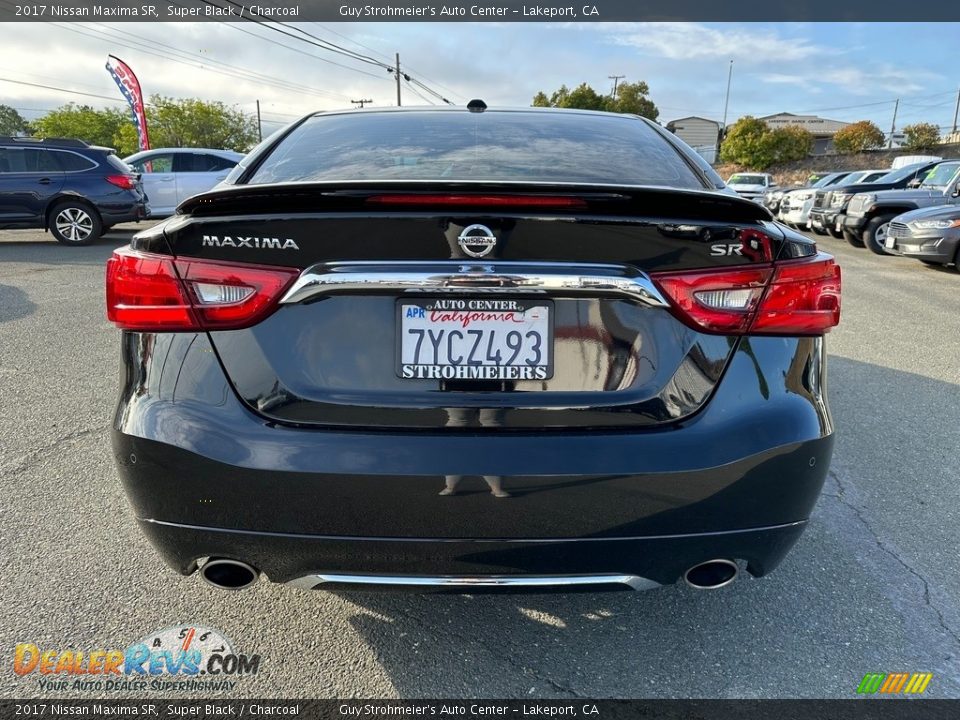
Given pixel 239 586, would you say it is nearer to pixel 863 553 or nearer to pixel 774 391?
pixel 774 391

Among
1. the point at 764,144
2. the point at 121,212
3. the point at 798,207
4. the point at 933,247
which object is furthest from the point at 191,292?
the point at 764,144

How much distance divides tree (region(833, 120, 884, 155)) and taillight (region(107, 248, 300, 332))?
54.3 meters

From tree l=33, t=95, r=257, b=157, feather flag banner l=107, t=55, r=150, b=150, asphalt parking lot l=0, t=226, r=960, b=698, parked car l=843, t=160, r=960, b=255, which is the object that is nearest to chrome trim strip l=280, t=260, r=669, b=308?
asphalt parking lot l=0, t=226, r=960, b=698

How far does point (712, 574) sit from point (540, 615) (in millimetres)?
665

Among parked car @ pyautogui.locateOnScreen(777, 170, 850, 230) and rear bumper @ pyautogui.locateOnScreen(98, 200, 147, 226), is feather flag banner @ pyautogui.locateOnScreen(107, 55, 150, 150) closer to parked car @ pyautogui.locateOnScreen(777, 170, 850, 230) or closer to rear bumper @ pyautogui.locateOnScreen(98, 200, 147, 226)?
rear bumper @ pyautogui.locateOnScreen(98, 200, 147, 226)

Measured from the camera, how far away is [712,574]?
1.81 m

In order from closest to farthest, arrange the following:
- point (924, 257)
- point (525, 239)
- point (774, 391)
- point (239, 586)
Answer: point (525, 239)
point (774, 391)
point (239, 586)
point (924, 257)

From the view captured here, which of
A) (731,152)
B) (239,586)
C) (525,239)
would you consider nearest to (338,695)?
(239,586)

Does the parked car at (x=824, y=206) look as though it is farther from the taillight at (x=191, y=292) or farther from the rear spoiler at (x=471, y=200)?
the taillight at (x=191, y=292)

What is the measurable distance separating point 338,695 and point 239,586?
17.2 inches

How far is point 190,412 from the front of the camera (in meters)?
1.66

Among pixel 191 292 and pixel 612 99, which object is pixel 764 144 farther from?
pixel 191 292

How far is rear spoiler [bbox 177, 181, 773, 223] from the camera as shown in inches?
63.8

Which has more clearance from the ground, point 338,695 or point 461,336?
point 461,336
